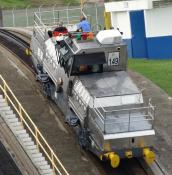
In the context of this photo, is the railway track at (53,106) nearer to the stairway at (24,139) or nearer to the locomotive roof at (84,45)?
the stairway at (24,139)

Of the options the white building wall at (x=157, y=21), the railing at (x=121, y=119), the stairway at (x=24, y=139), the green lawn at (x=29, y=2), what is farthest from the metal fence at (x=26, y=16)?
the green lawn at (x=29, y=2)

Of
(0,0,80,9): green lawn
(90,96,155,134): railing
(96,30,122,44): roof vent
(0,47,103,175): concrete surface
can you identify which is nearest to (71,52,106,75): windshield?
(96,30,122,44): roof vent

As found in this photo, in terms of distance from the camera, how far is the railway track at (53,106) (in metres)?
18.9

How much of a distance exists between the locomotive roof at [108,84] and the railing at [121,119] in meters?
0.66

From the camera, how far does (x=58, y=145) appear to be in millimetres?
20078

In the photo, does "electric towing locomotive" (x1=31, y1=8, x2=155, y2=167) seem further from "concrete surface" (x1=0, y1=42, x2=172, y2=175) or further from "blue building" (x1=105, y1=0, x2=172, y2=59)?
"blue building" (x1=105, y1=0, x2=172, y2=59)

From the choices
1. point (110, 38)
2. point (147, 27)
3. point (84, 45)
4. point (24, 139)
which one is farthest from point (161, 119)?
point (147, 27)

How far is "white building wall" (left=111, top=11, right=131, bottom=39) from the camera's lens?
34.6 m

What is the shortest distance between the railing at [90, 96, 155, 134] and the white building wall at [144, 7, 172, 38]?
15.6m

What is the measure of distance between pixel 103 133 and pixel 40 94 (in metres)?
6.19

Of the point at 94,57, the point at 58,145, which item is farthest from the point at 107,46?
the point at 58,145

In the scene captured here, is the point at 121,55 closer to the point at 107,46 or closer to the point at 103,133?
the point at 107,46

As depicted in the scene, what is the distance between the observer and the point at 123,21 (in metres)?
34.8

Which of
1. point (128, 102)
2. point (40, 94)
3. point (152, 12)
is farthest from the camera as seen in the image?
point (152, 12)
